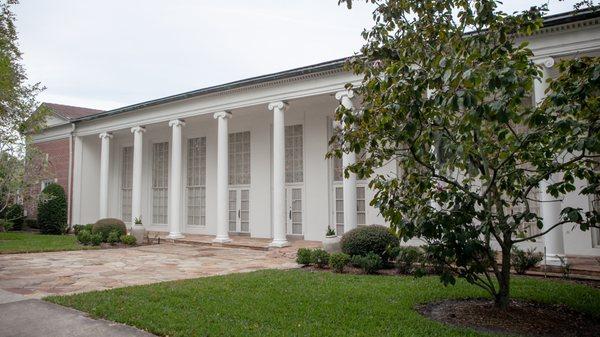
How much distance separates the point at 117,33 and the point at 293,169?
850 cm

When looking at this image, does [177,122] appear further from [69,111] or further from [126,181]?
[69,111]

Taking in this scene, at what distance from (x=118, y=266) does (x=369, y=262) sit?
6.67m

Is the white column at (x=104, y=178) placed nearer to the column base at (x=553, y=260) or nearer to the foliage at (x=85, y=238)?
the foliage at (x=85, y=238)

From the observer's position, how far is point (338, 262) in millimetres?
9984

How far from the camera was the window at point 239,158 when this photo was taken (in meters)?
19.1

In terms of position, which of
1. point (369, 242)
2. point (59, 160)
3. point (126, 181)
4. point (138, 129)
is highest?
point (138, 129)

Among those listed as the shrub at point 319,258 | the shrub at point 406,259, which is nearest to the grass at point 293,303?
the shrub at point 406,259

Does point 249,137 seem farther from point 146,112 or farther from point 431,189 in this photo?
point 431,189

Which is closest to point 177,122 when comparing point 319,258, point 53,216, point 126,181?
point 126,181

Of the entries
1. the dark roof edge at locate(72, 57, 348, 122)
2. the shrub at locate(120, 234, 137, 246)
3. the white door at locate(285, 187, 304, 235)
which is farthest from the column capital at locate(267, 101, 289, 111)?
the shrub at locate(120, 234, 137, 246)

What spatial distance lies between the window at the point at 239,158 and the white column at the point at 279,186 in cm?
420

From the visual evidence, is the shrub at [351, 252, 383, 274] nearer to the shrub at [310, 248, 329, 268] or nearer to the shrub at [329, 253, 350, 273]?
the shrub at [329, 253, 350, 273]

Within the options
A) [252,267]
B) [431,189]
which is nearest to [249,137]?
[252,267]

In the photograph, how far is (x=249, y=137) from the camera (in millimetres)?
19000
